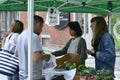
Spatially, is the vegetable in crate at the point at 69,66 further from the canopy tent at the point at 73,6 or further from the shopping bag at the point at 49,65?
the canopy tent at the point at 73,6

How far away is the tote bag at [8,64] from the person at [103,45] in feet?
4.16

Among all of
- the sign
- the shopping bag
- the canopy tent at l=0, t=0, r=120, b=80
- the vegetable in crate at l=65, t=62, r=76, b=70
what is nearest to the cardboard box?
the vegetable in crate at l=65, t=62, r=76, b=70

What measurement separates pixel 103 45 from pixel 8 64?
1488 mm

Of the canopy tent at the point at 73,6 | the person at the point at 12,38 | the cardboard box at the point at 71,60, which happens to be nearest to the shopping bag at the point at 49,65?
the cardboard box at the point at 71,60

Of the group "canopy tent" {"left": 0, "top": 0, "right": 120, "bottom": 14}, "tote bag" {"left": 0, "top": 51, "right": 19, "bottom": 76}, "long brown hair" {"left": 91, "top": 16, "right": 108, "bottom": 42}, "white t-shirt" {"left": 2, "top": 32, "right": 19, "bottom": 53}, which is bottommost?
"tote bag" {"left": 0, "top": 51, "right": 19, "bottom": 76}

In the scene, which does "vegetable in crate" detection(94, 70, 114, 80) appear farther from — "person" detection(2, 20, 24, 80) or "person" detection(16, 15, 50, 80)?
"person" detection(2, 20, 24, 80)

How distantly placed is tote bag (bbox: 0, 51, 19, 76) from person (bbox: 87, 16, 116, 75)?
1.27 metres

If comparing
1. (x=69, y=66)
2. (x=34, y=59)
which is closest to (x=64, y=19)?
(x=69, y=66)

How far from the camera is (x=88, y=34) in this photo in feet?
60.5

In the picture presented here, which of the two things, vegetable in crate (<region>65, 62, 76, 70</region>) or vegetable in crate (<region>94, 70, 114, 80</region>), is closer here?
vegetable in crate (<region>94, 70, 114, 80</region>)

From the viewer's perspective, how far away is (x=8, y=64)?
565 cm

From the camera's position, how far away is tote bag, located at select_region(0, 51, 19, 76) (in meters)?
5.57

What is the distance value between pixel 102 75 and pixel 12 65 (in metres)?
1.59

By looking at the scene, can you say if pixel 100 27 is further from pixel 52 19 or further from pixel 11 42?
pixel 11 42
